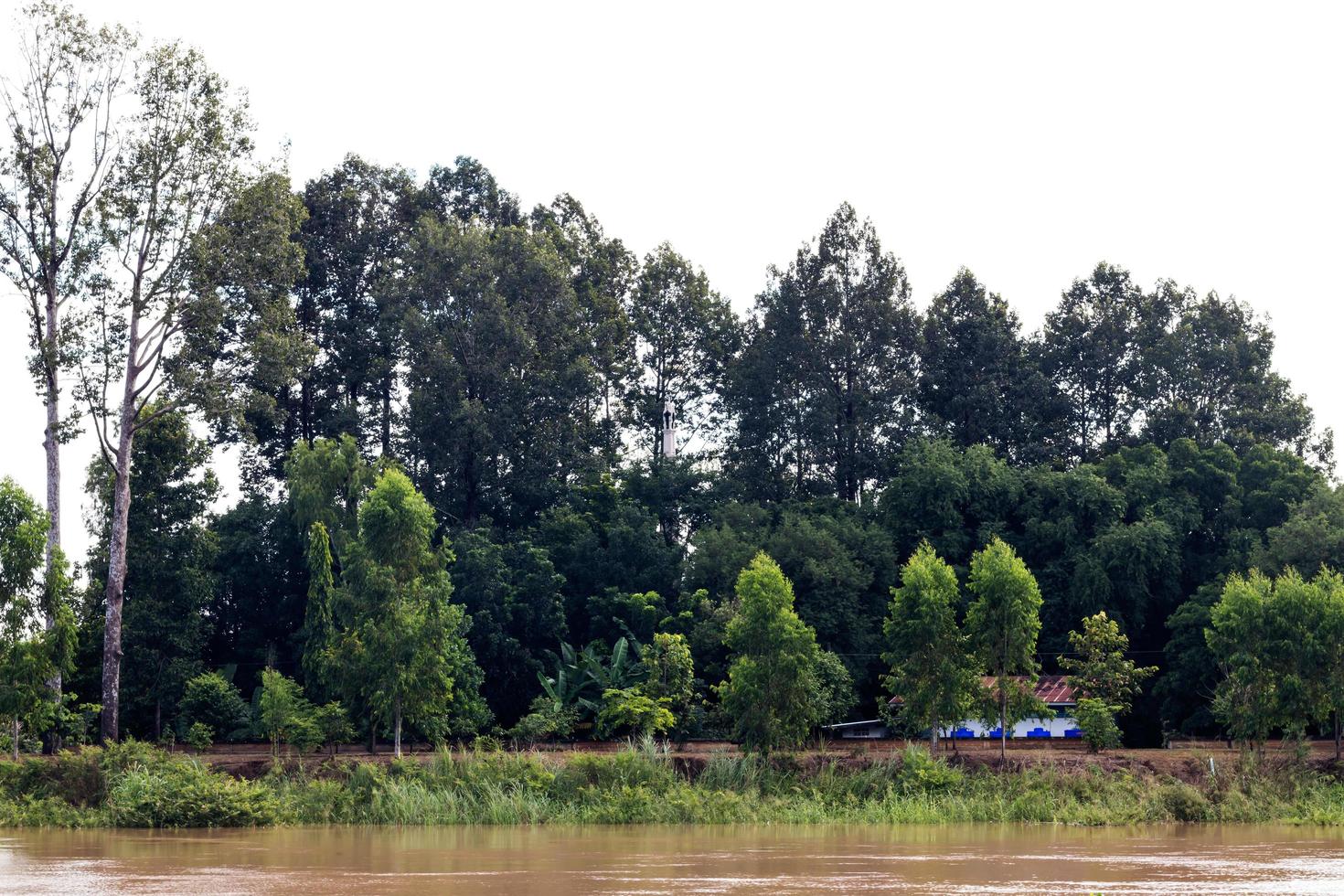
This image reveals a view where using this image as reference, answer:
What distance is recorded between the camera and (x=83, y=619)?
50375 mm

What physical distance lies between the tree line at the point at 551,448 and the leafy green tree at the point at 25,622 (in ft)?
0.74

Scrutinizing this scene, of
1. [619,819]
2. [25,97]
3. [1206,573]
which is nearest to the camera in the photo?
[619,819]

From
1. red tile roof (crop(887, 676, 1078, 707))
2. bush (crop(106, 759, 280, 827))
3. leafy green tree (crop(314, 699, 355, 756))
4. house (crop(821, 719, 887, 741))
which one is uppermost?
red tile roof (crop(887, 676, 1078, 707))

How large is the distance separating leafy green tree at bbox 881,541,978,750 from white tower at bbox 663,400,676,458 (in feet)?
82.3

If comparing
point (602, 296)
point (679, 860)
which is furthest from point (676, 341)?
point (679, 860)

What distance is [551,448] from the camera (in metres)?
62.2

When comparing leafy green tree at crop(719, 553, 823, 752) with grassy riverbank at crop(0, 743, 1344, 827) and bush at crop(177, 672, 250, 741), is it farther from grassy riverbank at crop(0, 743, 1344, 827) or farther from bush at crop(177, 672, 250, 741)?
bush at crop(177, 672, 250, 741)

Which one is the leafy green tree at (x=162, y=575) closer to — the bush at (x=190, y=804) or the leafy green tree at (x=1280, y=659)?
the bush at (x=190, y=804)

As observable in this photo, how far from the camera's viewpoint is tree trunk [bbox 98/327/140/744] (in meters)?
44.8

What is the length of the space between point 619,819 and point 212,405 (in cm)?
1936

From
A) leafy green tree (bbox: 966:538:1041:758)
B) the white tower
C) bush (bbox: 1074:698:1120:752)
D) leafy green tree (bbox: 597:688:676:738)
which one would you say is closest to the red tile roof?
bush (bbox: 1074:698:1120:752)

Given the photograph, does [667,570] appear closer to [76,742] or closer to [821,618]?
[821,618]

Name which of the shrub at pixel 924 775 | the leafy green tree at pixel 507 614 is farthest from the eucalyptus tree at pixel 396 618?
the shrub at pixel 924 775

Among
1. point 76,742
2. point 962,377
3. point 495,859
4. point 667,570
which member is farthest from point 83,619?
point 962,377
